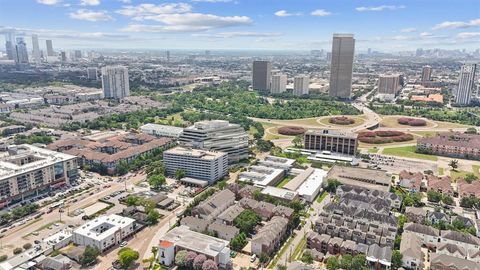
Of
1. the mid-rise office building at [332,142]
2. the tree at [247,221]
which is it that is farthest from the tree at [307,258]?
the mid-rise office building at [332,142]

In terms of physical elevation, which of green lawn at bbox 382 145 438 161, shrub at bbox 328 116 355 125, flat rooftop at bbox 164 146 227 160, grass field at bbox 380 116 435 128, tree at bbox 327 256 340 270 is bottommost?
green lawn at bbox 382 145 438 161

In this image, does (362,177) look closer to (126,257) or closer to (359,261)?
(359,261)

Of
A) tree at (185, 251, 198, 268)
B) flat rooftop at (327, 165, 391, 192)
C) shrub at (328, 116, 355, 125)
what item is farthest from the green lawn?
tree at (185, 251, 198, 268)

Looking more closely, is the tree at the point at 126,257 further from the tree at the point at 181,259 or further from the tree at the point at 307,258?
the tree at the point at 307,258

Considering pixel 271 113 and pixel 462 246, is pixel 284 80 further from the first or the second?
pixel 462 246

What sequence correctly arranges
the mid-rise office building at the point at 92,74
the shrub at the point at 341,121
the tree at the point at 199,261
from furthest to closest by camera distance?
1. the mid-rise office building at the point at 92,74
2. the shrub at the point at 341,121
3. the tree at the point at 199,261

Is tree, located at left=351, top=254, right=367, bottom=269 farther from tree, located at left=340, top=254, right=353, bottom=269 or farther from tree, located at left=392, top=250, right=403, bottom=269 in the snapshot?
tree, located at left=392, top=250, right=403, bottom=269
